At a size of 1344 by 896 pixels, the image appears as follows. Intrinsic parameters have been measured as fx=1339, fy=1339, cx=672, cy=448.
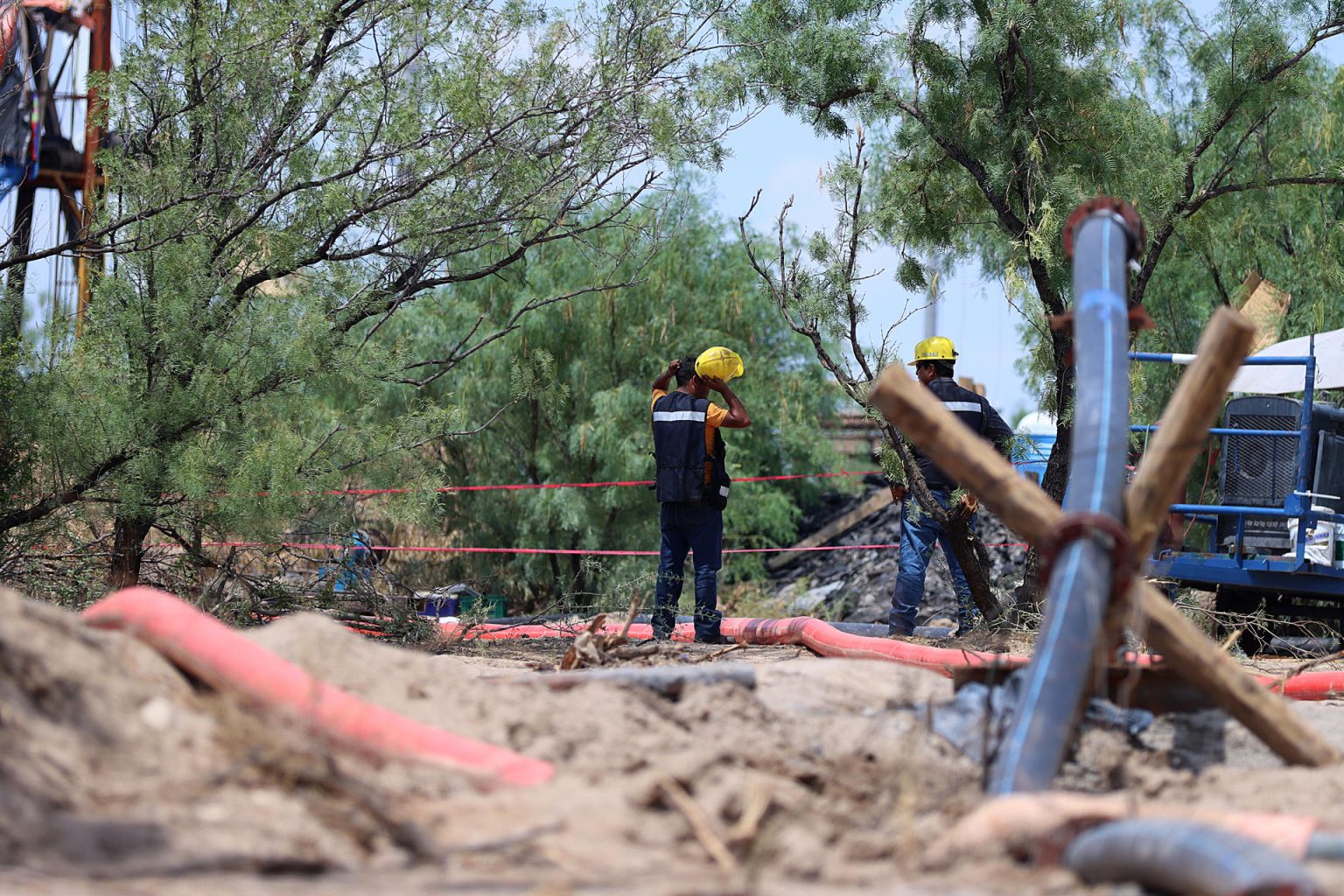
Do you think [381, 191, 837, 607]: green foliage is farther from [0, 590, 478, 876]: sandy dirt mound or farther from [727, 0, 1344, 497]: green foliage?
[0, 590, 478, 876]: sandy dirt mound

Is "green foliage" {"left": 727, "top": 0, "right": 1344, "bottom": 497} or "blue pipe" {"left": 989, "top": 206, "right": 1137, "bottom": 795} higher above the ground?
"green foliage" {"left": 727, "top": 0, "right": 1344, "bottom": 497}

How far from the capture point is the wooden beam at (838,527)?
792 inches

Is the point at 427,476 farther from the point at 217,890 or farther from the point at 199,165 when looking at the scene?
the point at 217,890

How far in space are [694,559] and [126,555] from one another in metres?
3.65

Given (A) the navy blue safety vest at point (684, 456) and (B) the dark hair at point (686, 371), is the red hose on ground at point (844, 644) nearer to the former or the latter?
(A) the navy blue safety vest at point (684, 456)

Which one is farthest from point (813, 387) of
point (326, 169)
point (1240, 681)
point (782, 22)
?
point (1240, 681)

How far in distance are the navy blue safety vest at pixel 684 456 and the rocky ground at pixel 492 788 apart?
4.36 meters

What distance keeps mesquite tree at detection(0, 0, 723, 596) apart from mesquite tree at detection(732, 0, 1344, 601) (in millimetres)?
821

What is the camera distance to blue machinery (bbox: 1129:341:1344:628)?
10.1 metres

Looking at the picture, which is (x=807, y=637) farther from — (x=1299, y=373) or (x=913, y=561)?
(x=1299, y=373)

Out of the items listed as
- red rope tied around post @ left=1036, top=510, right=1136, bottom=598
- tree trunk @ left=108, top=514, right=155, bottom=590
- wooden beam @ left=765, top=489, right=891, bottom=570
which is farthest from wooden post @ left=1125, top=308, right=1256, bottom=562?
wooden beam @ left=765, top=489, right=891, bottom=570

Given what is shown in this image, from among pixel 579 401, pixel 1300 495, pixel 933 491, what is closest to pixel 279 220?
pixel 933 491

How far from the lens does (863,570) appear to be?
18.7 metres

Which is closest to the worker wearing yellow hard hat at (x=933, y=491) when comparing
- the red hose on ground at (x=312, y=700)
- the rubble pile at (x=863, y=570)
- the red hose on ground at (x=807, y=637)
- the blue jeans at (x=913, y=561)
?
the blue jeans at (x=913, y=561)
